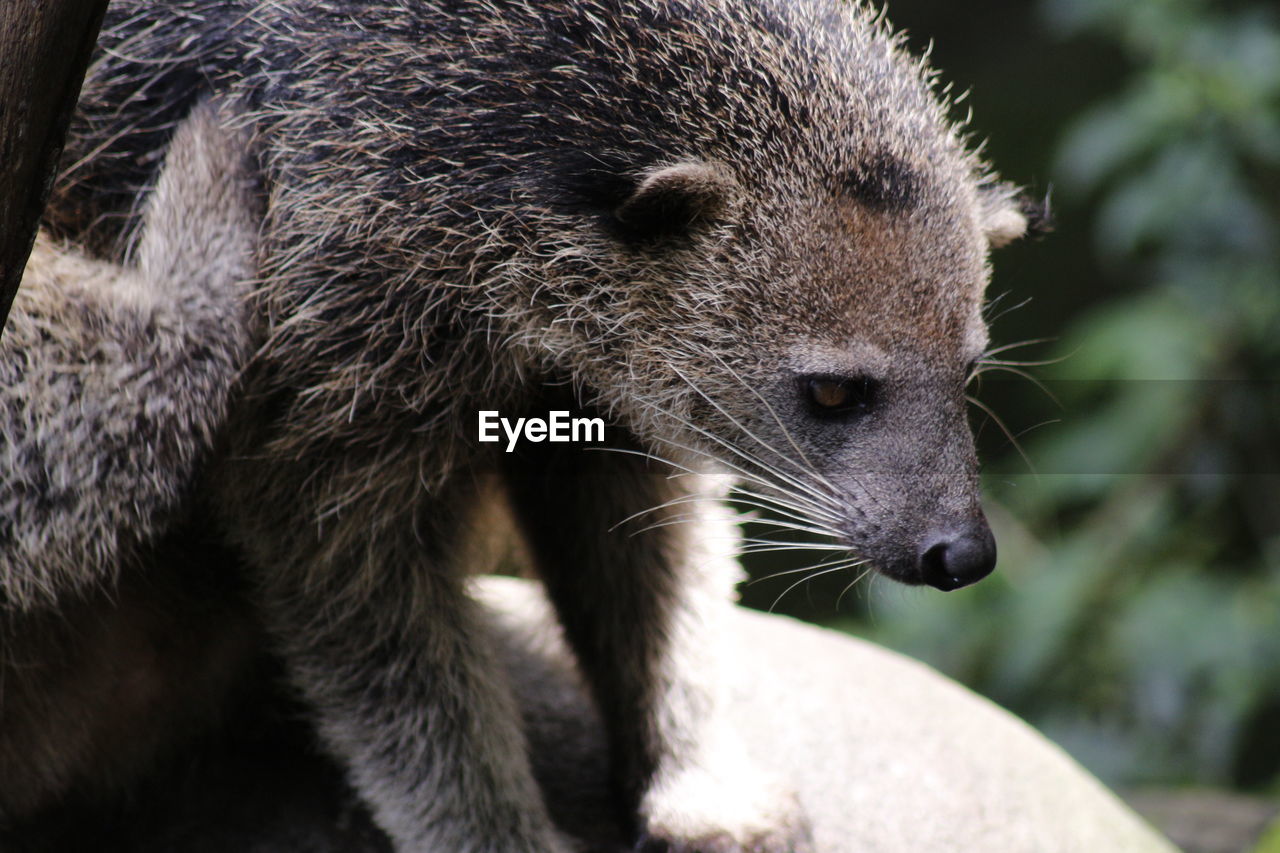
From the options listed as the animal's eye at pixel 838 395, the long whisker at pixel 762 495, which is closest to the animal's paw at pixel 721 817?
Answer: the long whisker at pixel 762 495

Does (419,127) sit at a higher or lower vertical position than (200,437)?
higher

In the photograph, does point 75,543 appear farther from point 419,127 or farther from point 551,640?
point 551,640

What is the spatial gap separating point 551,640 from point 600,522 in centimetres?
A: 57

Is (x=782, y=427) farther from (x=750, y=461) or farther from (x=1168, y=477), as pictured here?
(x=1168, y=477)

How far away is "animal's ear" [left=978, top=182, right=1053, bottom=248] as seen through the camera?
2.60 meters

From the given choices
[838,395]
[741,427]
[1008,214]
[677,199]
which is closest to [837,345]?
[838,395]

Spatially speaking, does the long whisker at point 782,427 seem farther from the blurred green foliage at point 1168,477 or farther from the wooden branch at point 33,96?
the blurred green foliage at point 1168,477

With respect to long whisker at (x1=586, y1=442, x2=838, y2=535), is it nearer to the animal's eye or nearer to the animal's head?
the animal's head

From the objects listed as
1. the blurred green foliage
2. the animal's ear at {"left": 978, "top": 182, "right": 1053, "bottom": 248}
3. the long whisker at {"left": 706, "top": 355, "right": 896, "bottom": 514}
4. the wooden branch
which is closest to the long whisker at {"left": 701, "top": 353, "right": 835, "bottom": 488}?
the long whisker at {"left": 706, "top": 355, "right": 896, "bottom": 514}

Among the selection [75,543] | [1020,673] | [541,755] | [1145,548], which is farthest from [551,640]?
[1145,548]

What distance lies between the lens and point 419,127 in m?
2.36

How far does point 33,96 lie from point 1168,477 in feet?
13.2

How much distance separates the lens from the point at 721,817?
9.23 feet

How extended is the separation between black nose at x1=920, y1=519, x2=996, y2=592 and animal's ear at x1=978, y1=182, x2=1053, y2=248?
676 mm
